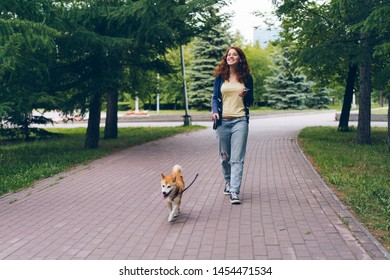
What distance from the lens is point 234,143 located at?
270 inches

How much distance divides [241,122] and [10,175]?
5.61 m

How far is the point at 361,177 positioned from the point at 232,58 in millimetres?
3937

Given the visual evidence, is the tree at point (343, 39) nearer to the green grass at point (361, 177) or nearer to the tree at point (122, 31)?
the green grass at point (361, 177)

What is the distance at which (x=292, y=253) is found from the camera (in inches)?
184

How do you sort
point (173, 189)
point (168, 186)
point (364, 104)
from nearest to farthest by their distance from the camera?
point (168, 186), point (173, 189), point (364, 104)

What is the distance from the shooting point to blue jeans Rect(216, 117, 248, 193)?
6812 mm

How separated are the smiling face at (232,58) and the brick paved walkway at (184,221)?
209 cm

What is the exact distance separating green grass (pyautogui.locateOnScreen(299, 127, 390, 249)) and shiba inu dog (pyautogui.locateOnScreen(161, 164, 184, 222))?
237 cm

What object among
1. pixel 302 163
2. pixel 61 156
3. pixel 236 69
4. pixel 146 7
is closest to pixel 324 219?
pixel 236 69

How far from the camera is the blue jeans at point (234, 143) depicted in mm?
6812

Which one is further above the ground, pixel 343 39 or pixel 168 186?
pixel 343 39

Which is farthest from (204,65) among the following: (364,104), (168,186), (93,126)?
(168,186)

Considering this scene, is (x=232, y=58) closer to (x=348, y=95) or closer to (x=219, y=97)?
(x=219, y=97)

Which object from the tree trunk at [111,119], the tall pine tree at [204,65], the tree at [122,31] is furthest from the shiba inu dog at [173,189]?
the tall pine tree at [204,65]
